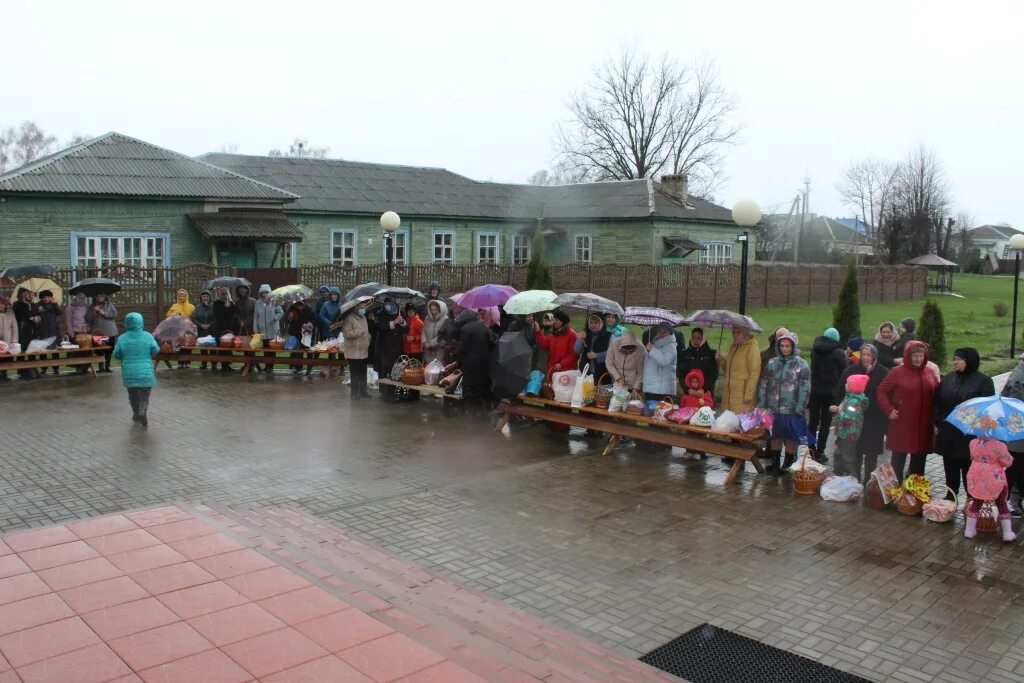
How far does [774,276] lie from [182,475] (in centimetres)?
3343

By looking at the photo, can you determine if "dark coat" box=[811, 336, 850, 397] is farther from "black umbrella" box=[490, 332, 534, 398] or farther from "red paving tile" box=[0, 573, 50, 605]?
"red paving tile" box=[0, 573, 50, 605]

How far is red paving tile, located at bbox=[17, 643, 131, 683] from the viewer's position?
16.1 ft

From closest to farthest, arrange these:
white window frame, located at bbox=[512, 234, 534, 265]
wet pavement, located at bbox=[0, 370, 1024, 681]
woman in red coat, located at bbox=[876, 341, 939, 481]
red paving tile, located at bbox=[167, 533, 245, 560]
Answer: wet pavement, located at bbox=[0, 370, 1024, 681] < red paving tile, located at bbox=[167, 533, 245, 560] < woman in red coat, located at bbox=[876, 341, 939, 481] < white window frame, located at bbox=[512, 234, 534, 265]

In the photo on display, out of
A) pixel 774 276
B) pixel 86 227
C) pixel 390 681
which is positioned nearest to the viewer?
pixel 390 681

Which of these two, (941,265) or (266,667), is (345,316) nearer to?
(266,667)

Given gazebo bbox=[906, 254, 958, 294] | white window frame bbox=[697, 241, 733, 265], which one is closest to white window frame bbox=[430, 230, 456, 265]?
white window frame bbox=[697, 241, 733, 265]

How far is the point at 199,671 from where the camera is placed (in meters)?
5.01

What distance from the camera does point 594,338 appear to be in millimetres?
11836

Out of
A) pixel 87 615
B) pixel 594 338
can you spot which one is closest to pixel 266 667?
pixel 87 615

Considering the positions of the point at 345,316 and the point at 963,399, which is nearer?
the point at 963,399

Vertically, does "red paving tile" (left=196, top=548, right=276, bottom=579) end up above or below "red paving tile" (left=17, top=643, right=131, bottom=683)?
above

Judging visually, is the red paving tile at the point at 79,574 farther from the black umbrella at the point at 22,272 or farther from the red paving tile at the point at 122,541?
the black umbrella at the point at 22,272

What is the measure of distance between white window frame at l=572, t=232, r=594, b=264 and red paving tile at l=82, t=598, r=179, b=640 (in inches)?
1306

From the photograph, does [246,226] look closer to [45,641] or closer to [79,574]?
[79,574]
